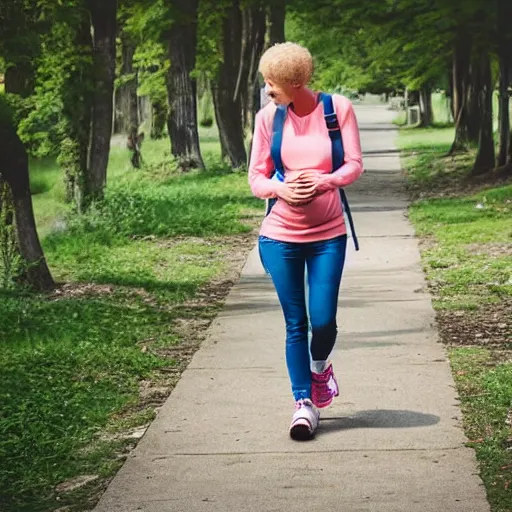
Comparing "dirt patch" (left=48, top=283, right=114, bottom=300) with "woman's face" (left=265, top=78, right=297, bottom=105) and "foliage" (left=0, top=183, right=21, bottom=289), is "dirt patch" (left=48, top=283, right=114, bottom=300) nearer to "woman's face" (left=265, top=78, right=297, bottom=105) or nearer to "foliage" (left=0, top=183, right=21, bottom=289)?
"foliage" (left=0, top=183, right=21, bottom=289)

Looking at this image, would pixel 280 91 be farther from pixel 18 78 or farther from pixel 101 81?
pixel 101 81

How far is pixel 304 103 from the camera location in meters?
6.43

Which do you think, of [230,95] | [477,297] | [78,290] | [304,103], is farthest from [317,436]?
[230,95]

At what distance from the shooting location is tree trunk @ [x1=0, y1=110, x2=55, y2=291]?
12.1m

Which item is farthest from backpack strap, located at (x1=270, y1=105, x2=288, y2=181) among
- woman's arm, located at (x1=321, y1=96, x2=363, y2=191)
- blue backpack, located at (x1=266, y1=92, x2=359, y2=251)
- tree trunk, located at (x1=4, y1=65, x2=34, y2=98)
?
tree trunk, located at (x1=4, y1=65, x2=34, y2=98)

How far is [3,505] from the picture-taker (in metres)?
5.88

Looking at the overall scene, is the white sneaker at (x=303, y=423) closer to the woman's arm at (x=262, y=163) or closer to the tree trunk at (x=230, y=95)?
the woman's arm at (x=262, y=163)

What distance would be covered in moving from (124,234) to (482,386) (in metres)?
9.75

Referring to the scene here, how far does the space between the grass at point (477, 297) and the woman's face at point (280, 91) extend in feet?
5.96

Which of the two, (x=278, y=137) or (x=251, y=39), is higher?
(x=278, y=137)

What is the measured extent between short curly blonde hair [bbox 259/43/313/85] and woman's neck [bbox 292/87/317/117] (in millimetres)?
79

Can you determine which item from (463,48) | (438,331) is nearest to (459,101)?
(463,48)

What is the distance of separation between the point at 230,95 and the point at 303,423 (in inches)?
955

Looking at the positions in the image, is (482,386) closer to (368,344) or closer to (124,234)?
(368,344)
